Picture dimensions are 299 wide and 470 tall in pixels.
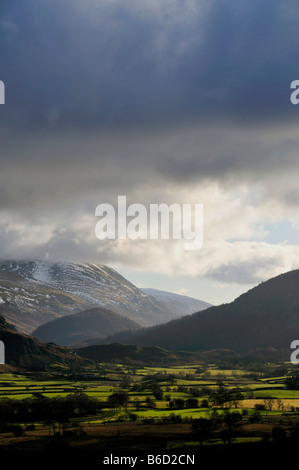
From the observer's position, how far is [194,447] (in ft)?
353

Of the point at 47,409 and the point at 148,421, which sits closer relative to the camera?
the point at 148,421

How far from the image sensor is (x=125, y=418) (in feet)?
472

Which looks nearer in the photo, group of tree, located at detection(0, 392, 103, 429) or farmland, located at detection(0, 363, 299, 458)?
farmland, located at detection(0, 363, 299, 458)

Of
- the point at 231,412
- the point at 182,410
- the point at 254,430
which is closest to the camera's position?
the point at 254,430

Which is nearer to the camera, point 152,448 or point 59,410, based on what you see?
point 152,448

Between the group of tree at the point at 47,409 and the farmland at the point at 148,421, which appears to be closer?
the farmland at the point at 148,421

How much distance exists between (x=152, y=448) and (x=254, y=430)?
2648 centimetres

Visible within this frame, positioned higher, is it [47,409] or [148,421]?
[47,409]

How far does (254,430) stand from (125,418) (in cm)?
3873
